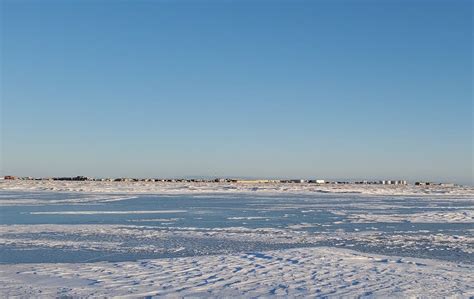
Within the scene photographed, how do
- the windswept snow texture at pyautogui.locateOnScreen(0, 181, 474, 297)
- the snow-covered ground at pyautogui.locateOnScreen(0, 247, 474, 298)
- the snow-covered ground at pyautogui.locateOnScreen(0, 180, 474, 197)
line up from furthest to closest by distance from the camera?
the snow-covered ground at pyautogui.locateOnScreen(0, 180, 474, 197) → the windswept snow texture at pyautogui.locateOnScreen(0, 181, 474, 297) → the snow-covered ground at pyautogui.locateOnScreen(0, 247, 474, 298)

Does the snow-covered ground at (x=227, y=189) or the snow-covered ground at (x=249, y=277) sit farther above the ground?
the snow-covered ground at (x=227, y=189)

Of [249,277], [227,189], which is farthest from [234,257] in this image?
[227,189]

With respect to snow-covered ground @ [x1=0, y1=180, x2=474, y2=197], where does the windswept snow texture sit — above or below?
below

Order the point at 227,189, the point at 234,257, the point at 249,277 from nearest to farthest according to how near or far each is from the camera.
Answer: the point at 249,277 → the point at 234,257 → the point at 227,189

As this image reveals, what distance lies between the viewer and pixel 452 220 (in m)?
18.4

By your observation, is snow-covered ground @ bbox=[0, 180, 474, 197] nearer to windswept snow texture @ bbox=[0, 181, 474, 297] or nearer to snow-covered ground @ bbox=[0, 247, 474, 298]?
windswept snow texture @ bbox=[0, 181, 474, 297]

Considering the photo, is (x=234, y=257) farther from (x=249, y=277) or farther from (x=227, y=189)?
(x=227, y=189)

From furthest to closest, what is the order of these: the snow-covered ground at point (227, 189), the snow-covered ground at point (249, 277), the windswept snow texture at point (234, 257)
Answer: the snow-covered ground at point (227, 189)
the windswept snow texture at point (234, 257)
the snow-covered ground at point (249, 277)

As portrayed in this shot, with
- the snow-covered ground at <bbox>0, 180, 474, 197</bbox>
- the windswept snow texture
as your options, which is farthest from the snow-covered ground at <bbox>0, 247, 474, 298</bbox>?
the snow-covered ground at <bbox>0, 180, 474, 197</bbox>

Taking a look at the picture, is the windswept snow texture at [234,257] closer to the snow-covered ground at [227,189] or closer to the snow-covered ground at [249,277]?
the snow-covered ground at [249,277]

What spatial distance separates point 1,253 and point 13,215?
893 cm

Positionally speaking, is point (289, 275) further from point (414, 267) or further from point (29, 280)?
point (29, 280)

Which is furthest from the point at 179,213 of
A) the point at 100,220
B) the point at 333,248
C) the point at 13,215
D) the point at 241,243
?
the point at 333,248

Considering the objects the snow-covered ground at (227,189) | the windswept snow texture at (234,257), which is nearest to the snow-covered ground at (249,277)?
the windswept snow texture at (234,257)
